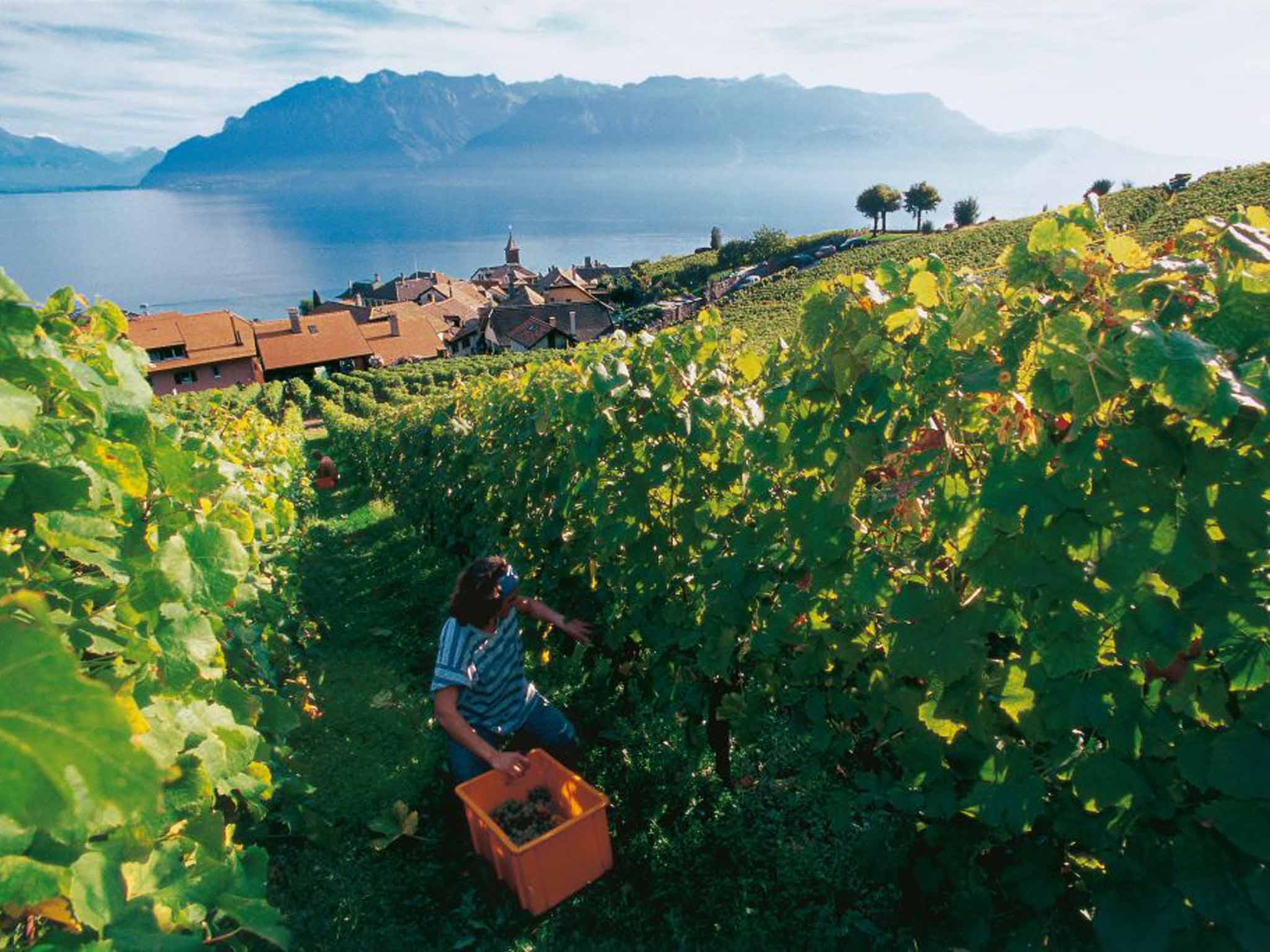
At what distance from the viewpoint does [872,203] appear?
89.5 metres

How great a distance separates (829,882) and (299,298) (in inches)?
7051

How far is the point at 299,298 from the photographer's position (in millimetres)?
161625

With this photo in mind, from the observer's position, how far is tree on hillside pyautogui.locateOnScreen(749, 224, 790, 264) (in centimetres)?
8462

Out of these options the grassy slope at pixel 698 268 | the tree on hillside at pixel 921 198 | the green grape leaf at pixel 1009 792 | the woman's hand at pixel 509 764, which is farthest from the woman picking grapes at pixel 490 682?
the tree on hillside at pixel 921 198

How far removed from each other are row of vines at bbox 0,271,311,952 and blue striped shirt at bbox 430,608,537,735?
128 cm

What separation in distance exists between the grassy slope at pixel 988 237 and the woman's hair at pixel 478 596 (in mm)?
28378

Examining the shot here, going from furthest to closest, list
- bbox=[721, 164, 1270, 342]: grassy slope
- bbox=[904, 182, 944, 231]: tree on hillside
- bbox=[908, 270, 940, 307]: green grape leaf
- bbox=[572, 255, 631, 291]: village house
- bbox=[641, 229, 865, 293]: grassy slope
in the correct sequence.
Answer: bbox=[572, 255, 631, 291]: village house
bbox=[641, 229, 865, 293]: grassy slope
bbox=[904, 182, 944, 231]: tree on hillside
bbox=[721, 164, 1270, 342]: grassy slope
bbox=[908, 270, 940, 307]: green grape leaf

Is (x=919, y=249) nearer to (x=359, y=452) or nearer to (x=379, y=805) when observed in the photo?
(x=359, y=452)

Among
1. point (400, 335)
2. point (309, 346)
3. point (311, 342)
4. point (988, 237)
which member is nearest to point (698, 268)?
point (988, 237)

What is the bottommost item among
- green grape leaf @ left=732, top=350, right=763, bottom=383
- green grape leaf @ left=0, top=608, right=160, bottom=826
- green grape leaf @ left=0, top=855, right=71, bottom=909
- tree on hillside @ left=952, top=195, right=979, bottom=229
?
green grape leaf @ left=0, top=855, right=71, bottom=909

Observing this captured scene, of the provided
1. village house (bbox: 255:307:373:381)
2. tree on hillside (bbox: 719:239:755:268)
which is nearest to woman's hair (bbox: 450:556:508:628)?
village house (bbox: 255:307:373:381)

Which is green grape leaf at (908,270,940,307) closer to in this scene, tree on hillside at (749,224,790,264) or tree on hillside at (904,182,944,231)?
tree on hillside at (749,224,790,264)

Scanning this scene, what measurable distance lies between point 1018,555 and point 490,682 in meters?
3.17

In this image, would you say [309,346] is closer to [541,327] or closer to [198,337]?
[198,337]
